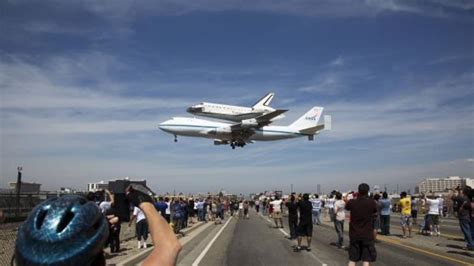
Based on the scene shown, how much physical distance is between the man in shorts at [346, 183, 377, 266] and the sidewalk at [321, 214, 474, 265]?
16.6 feet

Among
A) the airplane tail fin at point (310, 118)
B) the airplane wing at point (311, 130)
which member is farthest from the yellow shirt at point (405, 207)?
the airplane tail fin at point (310, 118)

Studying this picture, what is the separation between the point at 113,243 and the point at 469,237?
10.4m

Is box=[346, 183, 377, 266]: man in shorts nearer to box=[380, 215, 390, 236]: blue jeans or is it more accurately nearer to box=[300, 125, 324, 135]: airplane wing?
box=[380, 215, 390, 236]: blue jeans

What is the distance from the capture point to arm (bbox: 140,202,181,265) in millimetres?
2154

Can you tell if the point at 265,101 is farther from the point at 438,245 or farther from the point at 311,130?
the point at 438,245

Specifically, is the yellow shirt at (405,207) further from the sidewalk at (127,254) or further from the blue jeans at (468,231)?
the sidewalk at (127,254)

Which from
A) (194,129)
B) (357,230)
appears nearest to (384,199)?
(357,230)

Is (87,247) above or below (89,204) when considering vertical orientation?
below

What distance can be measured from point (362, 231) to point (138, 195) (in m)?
7.20

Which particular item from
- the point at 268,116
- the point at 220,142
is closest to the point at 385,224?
the point at 268,116

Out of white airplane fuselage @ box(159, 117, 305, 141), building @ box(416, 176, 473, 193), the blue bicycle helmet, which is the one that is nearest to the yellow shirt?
the blue bicycle helmet

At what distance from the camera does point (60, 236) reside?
1.77 m

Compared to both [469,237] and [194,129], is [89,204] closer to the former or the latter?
[469,237]

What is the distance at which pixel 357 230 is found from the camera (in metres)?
9.10
